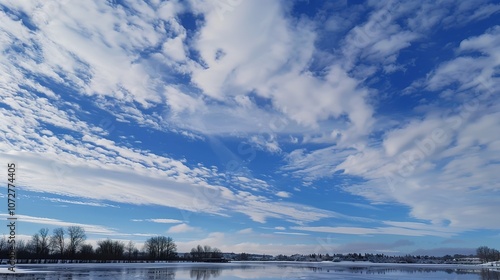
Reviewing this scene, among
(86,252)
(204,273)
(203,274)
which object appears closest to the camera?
(203,274)

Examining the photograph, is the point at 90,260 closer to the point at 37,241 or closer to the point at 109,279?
the point at 37,241

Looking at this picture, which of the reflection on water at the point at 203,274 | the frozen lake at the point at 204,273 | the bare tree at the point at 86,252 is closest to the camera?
the frozen lake at the point at 204,273

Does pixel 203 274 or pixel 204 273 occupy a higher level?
pixel 203 274

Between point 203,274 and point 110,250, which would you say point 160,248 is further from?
point 203,274

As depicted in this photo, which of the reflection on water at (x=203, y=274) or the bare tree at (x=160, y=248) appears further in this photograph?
the bare tree at (x=160, y=248)

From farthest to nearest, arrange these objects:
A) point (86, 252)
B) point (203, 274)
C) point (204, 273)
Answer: point (86, 252), point (204, 273), point (203, 274)


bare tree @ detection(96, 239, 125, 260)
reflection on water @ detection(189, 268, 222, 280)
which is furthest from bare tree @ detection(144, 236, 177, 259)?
reflection on water @ detection(189, 268, 222, 280)

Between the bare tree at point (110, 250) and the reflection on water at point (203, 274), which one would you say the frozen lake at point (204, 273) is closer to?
the reflection on water at point (203, 274)

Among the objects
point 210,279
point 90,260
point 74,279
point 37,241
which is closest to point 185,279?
point 210,279

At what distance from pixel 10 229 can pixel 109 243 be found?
127m

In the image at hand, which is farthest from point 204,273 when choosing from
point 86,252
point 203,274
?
point 86,252

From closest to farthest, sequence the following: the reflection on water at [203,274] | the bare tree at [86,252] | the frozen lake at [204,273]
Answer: the frozen lake at [204,273], the reflection on water at [203,274], the bare tree at [86,252]

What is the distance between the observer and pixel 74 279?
36812 millimetres

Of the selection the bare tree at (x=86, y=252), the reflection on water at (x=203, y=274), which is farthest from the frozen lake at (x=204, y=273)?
the bare tree at (x=86, y=252)
